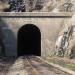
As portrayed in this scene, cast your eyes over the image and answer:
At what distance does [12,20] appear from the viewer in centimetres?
3531

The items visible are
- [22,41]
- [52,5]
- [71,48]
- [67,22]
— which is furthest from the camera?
[22,41]

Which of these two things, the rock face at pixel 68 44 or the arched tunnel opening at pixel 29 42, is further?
the arched tunnel opening at pixel 29 42

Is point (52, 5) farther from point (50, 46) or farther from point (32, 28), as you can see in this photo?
point (50, 46)

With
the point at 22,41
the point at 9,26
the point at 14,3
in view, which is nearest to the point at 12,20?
the point at 9,26

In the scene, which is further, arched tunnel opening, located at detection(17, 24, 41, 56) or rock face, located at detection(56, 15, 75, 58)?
arched tunnel opening, located at detection(17, 24, 41, 56)

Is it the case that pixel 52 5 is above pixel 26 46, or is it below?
above

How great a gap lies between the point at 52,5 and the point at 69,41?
1162 cm

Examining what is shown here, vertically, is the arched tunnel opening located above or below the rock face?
below

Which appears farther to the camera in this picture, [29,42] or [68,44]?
[29,42]

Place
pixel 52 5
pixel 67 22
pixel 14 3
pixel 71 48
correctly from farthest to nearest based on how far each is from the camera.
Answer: pixel 14 3
pixel 52 5
pixel 67 22
pixel 71 48

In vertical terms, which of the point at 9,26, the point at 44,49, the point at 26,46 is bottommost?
the point at 26,46

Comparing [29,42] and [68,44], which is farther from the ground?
[68,44]

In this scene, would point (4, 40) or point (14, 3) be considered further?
point (14, 3)

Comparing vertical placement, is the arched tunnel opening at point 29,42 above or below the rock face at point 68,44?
below
